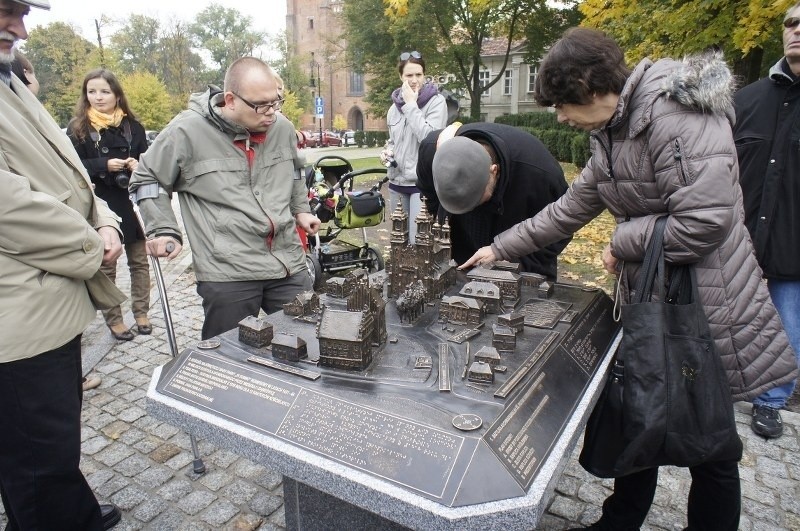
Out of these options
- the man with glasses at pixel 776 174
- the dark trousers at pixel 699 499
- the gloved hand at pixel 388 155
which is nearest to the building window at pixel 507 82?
the gloved hand at pixel 388 155

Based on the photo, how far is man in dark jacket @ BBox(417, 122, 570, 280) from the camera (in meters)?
3.20

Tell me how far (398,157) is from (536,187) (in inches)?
114

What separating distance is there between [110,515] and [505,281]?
269 cm

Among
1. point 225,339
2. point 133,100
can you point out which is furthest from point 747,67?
point 133,100

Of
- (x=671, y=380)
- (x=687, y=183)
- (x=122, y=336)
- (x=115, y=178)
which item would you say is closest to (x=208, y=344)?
(x=671, y=380)

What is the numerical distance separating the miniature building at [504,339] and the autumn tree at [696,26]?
464 centimetres

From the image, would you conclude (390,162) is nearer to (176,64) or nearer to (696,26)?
(696,26)

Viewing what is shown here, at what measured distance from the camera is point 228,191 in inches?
137

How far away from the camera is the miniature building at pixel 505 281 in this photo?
3270 mm

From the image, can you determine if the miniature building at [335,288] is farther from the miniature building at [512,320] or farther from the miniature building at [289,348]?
the miniature building at [512,320]

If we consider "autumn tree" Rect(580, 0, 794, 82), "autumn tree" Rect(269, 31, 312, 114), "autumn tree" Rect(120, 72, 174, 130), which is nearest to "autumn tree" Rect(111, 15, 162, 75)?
"autumn tree" Rect(269, 31, 312, 114)

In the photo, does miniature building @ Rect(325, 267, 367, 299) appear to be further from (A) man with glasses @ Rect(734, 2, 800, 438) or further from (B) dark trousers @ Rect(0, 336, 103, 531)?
(A) man with glasses @ Rect(734, 2, 800, 438)

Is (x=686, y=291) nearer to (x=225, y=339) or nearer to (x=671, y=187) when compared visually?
(x=671, y=187)

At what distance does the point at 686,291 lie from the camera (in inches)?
91.8
